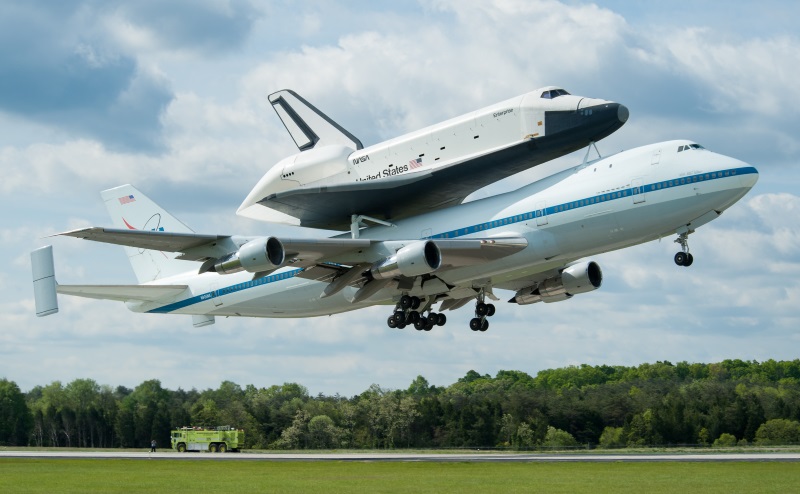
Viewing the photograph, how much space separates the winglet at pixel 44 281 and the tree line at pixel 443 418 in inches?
1845

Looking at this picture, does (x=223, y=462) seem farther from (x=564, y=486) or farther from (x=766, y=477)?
(x=766, y=477)

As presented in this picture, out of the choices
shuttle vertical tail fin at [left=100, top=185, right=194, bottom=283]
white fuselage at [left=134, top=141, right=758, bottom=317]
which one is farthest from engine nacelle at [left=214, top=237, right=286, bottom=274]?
shuttle vertical tail fin at [left=100, top=185, right=194, bottom=283]

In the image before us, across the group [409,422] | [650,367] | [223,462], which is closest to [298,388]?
[409,422]

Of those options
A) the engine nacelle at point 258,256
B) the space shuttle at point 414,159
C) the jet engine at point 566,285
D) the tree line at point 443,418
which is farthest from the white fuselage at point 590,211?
the tree line at point 443,418

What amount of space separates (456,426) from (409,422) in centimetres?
524

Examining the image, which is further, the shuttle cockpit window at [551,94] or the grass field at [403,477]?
the shuttle cockpit window at [551,94]

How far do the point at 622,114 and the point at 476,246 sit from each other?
7909mm

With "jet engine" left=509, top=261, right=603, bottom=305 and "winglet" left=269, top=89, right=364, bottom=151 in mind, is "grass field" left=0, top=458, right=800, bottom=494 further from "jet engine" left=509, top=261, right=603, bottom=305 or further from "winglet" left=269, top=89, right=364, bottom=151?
"winglet" left=269, top=89, right=364, bottom=151

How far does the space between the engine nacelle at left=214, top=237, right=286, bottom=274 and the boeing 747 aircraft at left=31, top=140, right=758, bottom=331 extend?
0.17 feet

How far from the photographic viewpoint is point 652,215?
4019 centimetres

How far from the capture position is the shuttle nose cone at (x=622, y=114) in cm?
4172

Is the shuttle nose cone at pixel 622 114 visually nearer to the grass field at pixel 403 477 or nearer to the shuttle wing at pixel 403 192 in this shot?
the shuttle wing at pixel 403 192

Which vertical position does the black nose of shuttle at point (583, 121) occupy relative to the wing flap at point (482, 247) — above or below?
above

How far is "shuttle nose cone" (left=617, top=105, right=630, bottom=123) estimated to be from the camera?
41.7 meters
